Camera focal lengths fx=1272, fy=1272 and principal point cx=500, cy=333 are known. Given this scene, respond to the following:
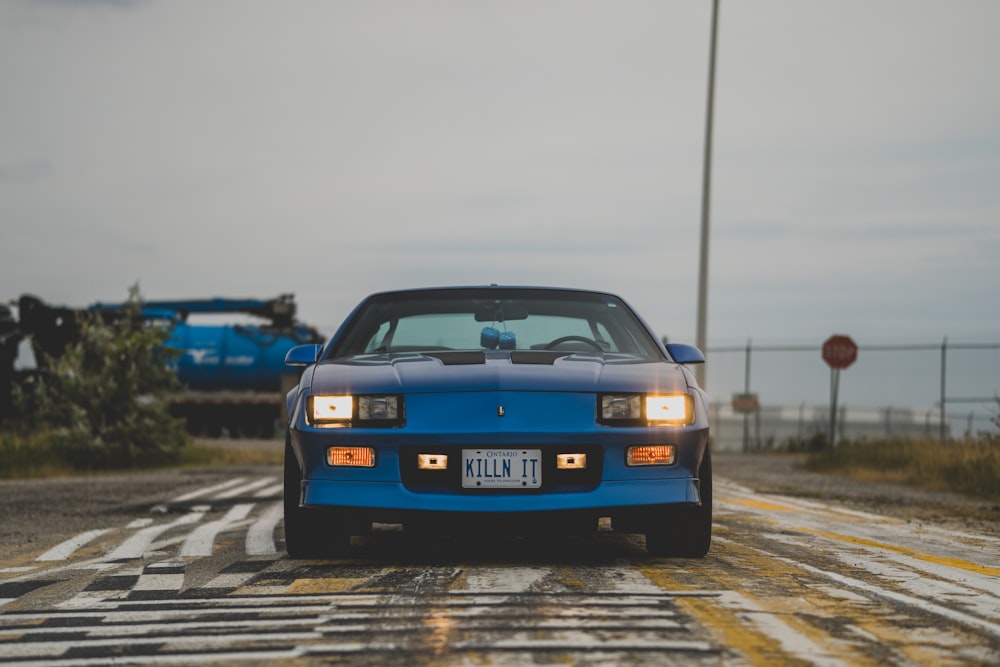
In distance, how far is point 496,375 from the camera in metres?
5.87

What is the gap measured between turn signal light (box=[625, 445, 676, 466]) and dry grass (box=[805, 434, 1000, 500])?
8.76m

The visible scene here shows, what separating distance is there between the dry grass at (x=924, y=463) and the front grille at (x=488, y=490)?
9.04 meters

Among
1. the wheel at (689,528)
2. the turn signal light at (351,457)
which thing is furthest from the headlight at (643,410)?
the turn signal light at (351,457)

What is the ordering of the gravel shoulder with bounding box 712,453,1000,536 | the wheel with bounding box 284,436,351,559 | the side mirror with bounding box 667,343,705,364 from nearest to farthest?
the wheel with bounding box 284,436,351,559 → the side mirror with bounding box 667,343,705,364 → the gravel shoulder with bounding box 712,453,1000,536

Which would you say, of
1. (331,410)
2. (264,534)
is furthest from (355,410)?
(264,534)

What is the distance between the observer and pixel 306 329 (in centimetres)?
3111

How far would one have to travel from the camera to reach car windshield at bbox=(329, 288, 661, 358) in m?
6.99

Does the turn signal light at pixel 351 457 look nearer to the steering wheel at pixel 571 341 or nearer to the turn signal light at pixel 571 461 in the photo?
the turn signal light at pixel 571 461

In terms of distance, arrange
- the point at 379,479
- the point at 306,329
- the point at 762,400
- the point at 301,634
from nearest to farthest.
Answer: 1. the point at 301,634
2. the point at 379,479
3. the point at 306,329
4. the point at 762,400

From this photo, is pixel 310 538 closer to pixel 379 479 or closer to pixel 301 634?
pixel 379 479

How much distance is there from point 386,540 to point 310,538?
1.25m

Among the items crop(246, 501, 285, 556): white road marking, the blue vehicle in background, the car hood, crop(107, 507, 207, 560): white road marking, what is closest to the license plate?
the car hood

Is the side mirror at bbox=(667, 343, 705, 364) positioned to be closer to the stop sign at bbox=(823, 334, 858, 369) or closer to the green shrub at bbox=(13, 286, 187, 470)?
the green shrub at bbox=(13, 286, 187, 470)

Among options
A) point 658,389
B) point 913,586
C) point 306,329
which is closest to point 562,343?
point 658,389
